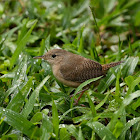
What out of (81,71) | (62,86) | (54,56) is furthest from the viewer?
(54,56)

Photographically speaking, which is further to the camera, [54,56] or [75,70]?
[54,56]

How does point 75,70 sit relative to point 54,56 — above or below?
below

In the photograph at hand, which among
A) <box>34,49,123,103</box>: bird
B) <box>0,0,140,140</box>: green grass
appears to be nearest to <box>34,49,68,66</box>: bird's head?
<box>34,49,123,103</box>: bird

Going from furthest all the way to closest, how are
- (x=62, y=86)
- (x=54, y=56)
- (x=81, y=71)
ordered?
(x=54, y=56) < (x=62, y=86) < (x=81, y=71)

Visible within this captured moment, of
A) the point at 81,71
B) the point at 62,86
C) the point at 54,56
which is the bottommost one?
the point at 62,86

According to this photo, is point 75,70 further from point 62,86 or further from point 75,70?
point 62,86

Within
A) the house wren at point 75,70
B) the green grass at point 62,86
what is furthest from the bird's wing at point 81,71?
the green grass at point 62,86

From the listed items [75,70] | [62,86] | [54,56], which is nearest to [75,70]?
[75,70]
